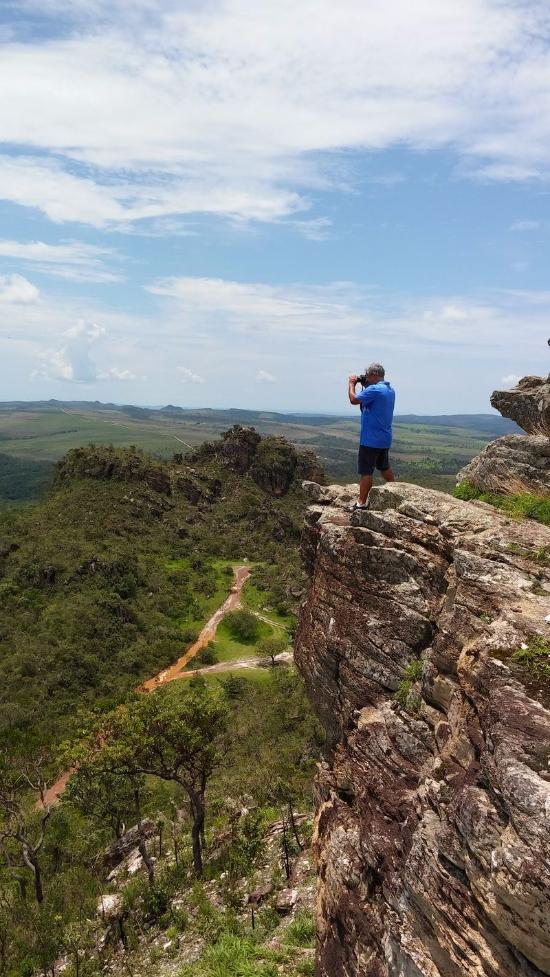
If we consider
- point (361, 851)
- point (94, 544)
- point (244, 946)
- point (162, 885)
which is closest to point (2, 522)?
point (94, 544)

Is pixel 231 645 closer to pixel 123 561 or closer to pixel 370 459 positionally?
pixel 123 561

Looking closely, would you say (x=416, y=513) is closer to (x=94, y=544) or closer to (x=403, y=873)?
(x=403, y=873)

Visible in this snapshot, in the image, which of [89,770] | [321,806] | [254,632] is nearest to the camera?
[321,806]

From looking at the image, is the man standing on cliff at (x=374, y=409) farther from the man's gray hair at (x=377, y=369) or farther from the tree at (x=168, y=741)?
the tree at (x=168, y=741)

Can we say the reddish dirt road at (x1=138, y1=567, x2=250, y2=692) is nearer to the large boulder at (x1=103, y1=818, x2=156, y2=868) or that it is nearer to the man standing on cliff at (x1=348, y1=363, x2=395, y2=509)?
the large boulder at (x1=103, y1=818, x2=156, y2=868)

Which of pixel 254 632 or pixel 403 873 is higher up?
pixel 403 873

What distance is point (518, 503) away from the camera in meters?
15.8

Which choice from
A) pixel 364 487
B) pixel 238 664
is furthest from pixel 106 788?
pixel 238 664

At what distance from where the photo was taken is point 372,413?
15195 millimetres

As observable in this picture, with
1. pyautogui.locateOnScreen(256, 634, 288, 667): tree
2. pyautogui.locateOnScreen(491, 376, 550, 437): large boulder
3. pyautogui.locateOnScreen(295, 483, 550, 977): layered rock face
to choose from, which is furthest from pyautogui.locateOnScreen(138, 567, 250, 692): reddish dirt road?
pyautogui.locateOnScreen(491, 376, 550, 437): large boulder

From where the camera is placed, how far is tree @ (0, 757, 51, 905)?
3088 centimetres

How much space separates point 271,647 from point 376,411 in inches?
2636

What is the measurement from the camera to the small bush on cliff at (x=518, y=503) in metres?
15.0

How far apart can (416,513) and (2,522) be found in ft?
324
